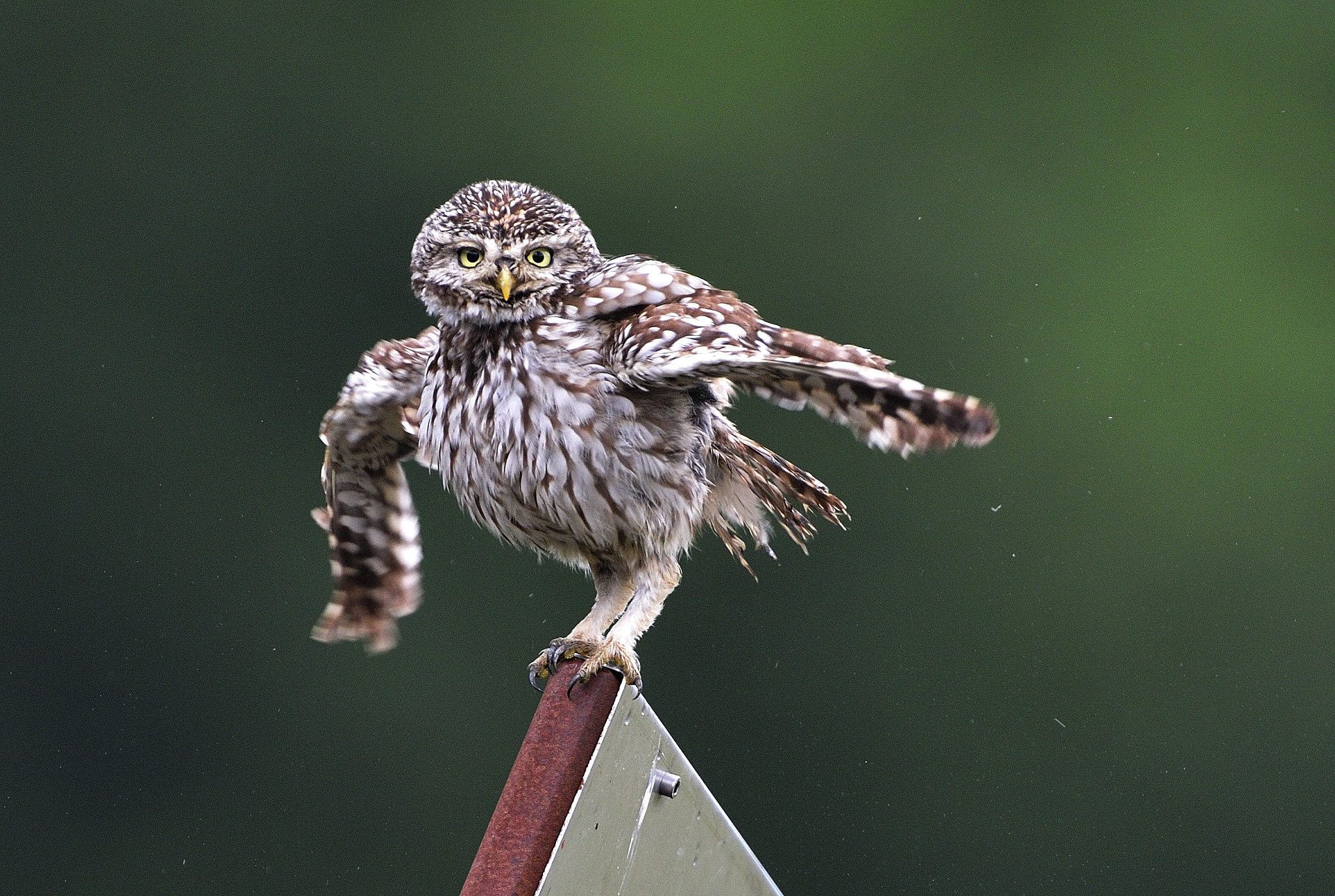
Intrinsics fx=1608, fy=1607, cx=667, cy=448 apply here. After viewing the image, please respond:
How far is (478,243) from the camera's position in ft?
7.59

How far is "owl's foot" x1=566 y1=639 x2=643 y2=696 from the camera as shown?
2.09 metres

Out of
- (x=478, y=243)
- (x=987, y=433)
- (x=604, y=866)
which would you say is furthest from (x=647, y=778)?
(x=478, y=243)

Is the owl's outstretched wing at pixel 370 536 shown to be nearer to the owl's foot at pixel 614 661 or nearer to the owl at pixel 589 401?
the owl at pixel 589 401

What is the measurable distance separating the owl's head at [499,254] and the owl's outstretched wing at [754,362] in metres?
0.05

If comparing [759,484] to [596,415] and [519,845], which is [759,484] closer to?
[596,415]

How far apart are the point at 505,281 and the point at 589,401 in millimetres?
208

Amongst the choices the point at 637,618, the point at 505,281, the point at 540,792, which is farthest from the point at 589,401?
the point at 540,792

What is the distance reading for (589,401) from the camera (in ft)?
7.50

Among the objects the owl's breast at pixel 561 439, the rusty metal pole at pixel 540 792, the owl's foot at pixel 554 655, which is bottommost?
the owl's foot at pixel 554 655

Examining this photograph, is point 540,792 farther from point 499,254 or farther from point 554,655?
point 499,254

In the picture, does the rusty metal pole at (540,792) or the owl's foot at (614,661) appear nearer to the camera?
the rusty metal pole at (540,792)

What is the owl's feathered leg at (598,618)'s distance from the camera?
7.80 ft

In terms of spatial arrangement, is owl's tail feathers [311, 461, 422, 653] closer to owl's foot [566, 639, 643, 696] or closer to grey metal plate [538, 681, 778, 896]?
owl's foot [566, 639, 643, 696]

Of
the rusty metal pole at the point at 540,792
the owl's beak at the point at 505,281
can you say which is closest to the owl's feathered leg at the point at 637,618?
the rusty metal pole at the point at 540,792
